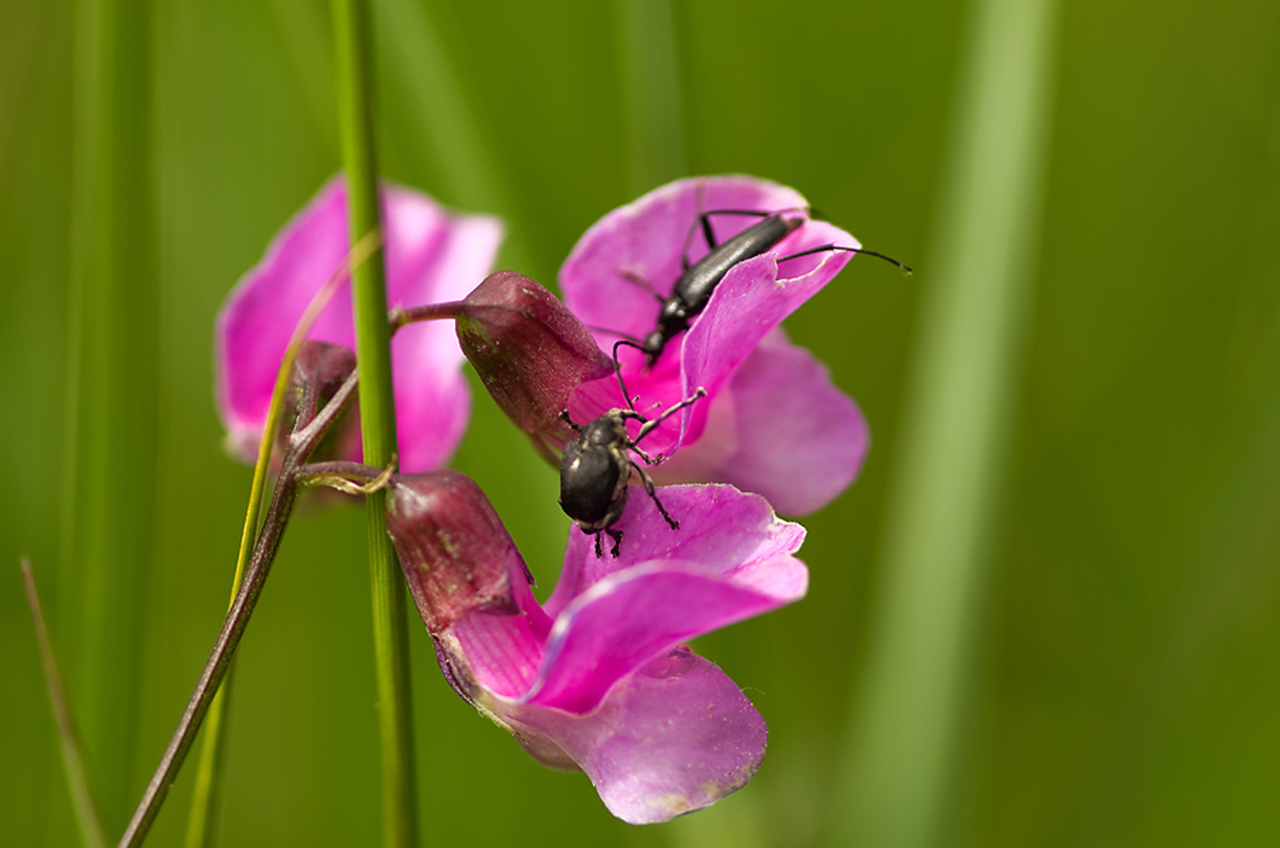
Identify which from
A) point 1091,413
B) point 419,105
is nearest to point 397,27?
point 419,105

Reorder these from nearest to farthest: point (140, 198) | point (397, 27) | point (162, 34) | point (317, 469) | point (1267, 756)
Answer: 1. point (317, 469)
2. point (140, 198)
3. point (397, 27)
4. point (1267, 756)
5. point (162, 34)

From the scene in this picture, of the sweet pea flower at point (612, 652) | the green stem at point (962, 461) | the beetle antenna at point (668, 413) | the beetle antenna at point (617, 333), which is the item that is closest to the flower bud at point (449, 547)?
the sweet pea flower at point (612, 652)

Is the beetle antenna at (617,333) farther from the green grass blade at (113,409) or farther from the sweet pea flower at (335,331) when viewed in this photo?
the green grass blade at (113,409)

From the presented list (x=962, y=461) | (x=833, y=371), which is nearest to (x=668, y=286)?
(x=962, y=461)

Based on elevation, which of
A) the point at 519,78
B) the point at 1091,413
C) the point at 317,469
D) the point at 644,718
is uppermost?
the point at 519,78

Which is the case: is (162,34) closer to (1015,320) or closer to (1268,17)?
(1015,320)

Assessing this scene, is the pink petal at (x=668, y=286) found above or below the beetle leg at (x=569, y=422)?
above

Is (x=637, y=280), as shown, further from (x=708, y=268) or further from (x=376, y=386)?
(x=376, y=386)
